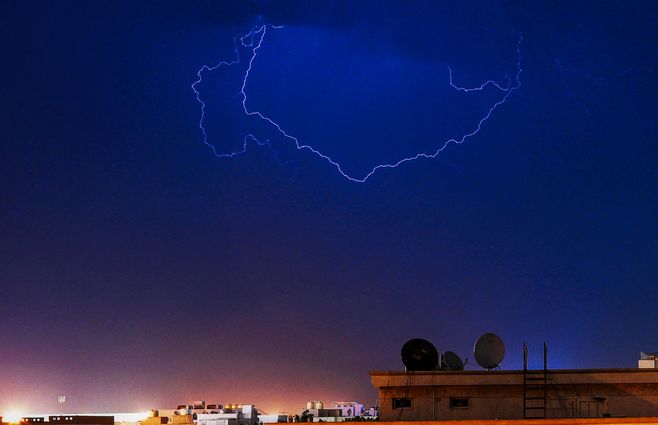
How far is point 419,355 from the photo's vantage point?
707 inches

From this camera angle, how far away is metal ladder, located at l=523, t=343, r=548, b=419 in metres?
17.2

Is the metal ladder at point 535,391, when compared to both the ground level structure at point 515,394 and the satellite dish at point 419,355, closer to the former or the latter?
the ground level structure at point 515,394

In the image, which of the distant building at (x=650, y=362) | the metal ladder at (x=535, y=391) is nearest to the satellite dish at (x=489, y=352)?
the metal ladder at (x=535, y=391)

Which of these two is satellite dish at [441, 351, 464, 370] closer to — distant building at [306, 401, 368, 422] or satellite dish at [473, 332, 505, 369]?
satellite dish at [473, 332, 505, 369]

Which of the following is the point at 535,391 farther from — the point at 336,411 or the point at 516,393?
the point at 336,411

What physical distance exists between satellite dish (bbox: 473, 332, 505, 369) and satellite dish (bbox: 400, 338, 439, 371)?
858mm


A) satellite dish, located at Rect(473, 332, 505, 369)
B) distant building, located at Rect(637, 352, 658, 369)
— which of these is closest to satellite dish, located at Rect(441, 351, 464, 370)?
satellite dish, located at Rect(473, 332, 505, 369)

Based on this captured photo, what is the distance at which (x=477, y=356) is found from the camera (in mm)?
18297

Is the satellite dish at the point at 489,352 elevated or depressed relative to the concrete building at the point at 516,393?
elevated

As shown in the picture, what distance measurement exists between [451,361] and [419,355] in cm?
156

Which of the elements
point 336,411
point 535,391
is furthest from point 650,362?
point 336,411

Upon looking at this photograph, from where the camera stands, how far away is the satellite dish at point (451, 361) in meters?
19.1

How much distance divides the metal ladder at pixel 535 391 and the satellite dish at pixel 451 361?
2019mm

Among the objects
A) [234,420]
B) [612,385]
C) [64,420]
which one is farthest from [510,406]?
[64,420]
